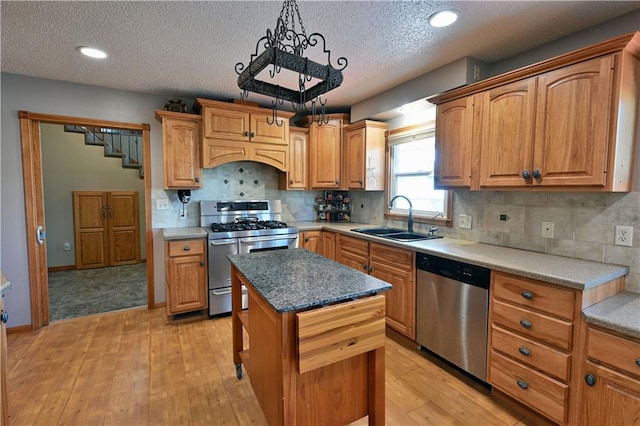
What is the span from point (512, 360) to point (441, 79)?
220cm

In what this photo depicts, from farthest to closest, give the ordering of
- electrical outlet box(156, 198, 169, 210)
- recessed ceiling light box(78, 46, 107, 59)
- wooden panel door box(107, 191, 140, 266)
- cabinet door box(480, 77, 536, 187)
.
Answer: wooden panel door box(107, 191, 140, 266) → electrical outlet box(156, 198, 169, 210) → recessed ceiling light box(78, 46, 107, 59) → cabinet door box(480, 77, 536, 187)

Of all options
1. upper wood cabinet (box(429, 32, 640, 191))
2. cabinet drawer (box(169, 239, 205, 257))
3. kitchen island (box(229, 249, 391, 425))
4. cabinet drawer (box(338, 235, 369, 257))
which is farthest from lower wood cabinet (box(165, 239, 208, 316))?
upper wood cabinet (box(429, 32, 640, 191))

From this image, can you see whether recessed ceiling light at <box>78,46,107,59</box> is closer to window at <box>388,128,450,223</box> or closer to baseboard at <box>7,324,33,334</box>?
baseboard at <box>7,324,33,334</box>

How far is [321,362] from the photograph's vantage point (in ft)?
4.61

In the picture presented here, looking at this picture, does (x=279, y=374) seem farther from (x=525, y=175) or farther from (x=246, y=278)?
(x=525, y=175)

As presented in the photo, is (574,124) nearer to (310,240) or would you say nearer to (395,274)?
(395,274)

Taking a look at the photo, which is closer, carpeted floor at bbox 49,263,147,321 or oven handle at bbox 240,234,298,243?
oven handle at bbox 240,234,298,243

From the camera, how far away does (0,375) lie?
1.41 m

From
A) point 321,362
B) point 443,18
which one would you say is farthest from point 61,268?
point 443,18

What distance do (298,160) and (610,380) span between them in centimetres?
338

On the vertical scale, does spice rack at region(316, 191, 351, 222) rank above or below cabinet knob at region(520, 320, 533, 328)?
above

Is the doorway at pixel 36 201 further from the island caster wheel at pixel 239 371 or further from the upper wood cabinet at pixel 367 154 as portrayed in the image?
the upper wood cabinet at pixel 367 154

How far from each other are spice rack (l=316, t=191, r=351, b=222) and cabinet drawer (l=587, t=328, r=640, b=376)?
3.02 m

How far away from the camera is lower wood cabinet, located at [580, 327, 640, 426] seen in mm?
1406
